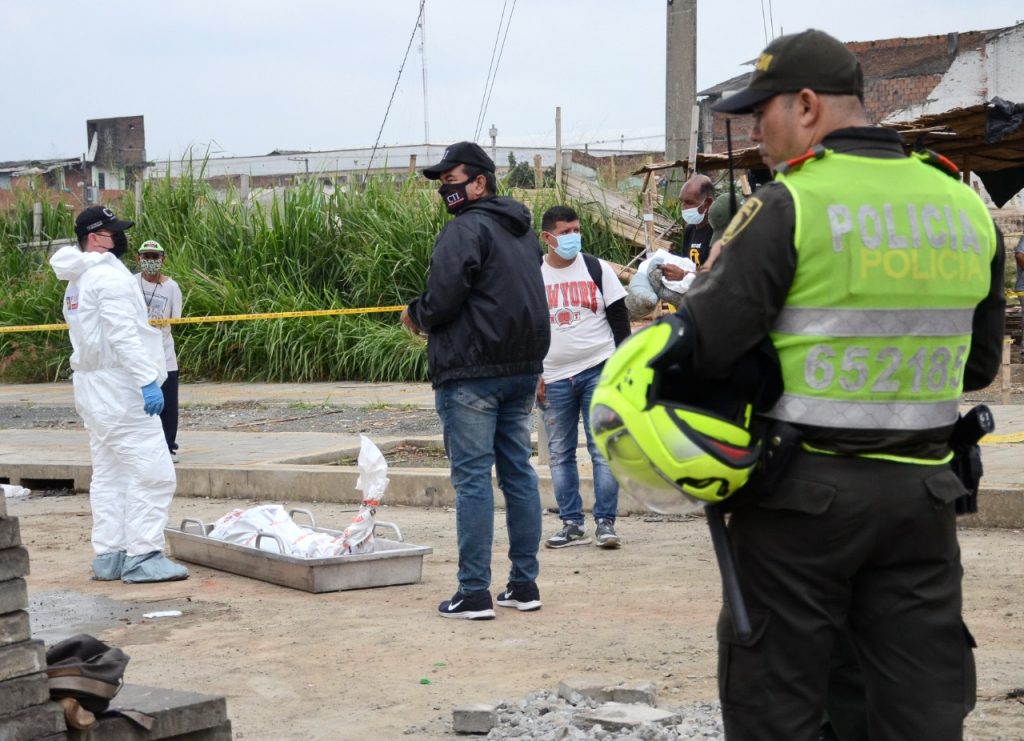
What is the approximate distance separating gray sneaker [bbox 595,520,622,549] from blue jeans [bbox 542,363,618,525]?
31 millimetres

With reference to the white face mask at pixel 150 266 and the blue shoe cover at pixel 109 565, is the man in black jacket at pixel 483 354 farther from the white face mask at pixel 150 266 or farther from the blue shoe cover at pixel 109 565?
the white face mask at pixel 150 266

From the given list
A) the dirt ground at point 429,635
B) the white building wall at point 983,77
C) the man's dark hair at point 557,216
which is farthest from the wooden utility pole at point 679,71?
the white building wall at point 983,77

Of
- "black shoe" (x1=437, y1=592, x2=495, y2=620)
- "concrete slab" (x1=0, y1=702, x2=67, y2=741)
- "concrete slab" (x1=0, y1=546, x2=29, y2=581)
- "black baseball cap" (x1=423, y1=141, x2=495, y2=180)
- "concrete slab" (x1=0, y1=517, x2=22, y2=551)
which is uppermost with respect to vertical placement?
"black baseball cap" (x1=423, y1=141, x2=495, y2=180)

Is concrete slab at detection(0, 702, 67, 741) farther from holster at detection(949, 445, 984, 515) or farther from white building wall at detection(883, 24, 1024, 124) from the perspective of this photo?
white building wall at detection(883, 24, 1024, 124)

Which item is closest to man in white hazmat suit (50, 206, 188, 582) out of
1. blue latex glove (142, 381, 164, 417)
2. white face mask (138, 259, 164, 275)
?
blue latex glove (142, 381, 164, 417)

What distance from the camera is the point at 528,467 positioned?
6.62m

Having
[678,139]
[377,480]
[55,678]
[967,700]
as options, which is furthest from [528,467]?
[678,139]

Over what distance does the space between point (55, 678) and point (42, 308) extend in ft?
60.4

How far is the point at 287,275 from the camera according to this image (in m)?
20.5

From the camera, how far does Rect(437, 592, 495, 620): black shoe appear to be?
6.52m

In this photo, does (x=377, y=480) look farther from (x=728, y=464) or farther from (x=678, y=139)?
(x=678, y=139)

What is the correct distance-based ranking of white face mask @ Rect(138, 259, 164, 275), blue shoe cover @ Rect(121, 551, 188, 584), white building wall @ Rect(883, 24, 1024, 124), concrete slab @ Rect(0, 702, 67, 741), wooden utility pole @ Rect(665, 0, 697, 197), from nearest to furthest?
1. concrete slab @ Rect(0, 702, 67, 741)
2. blue shoe cover @ Rect(121, 551, 188, 584)
3. white face mask @ Rect(138, 259, 164, 275)
4. wooden utility pole @ Rect(665, 0, 697, 197)
5. white building wall @ Rect(883, 24, 1024, 124)

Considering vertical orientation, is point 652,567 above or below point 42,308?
below

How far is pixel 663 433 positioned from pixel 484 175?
3784mm
